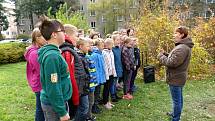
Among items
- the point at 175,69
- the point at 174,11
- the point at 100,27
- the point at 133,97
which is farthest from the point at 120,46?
the point at 100,27

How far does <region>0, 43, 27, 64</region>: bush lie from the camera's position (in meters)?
18.3

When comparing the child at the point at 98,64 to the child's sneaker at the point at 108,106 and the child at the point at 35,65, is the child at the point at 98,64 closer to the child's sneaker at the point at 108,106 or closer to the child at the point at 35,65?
the child's sneaker at the point at 108,106

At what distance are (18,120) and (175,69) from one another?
3.24 m

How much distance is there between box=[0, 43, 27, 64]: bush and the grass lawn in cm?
774

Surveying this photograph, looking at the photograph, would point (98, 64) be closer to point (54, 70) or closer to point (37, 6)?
point (54, 70)

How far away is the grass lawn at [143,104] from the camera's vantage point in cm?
700

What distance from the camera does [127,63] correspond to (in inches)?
330

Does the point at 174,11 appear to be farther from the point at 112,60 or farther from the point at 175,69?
the point at 175,69

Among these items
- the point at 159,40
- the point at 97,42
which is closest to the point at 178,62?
the point at 97,42

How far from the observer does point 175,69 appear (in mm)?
6121

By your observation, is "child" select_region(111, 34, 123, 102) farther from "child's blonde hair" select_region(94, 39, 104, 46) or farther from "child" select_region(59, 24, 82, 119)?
"child" select_region(59, 24, 82, 119)

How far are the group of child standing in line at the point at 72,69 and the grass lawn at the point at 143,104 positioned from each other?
410 mm

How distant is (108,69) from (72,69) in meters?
3.00

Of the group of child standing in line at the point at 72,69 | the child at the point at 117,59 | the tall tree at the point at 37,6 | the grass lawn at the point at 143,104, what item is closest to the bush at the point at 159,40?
the grass lawn at the point at 143,104
